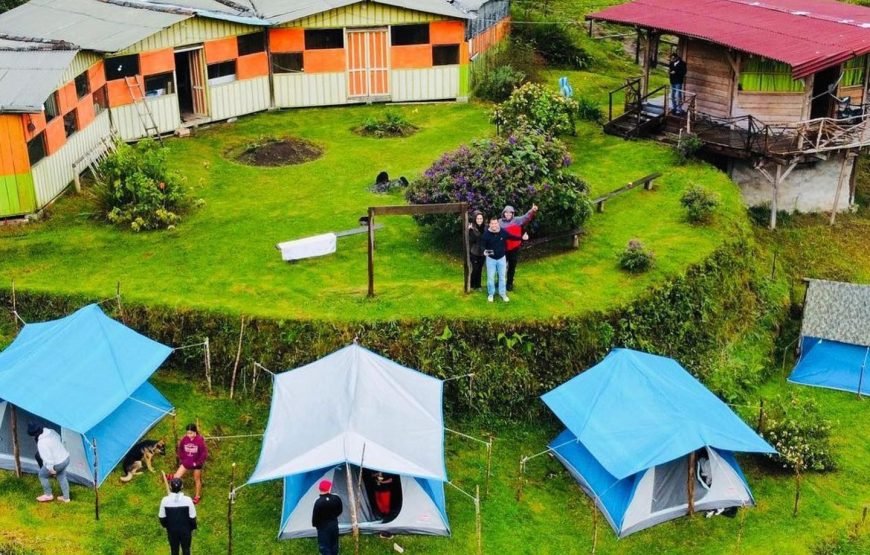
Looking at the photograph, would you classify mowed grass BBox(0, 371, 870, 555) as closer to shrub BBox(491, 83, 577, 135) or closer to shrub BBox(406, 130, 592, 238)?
shrub BBox(406, 130, 592, 238)

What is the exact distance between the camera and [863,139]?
2748 centimetres

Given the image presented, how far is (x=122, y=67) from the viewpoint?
28609 millimetres

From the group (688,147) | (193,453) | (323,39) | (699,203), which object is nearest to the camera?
(193,453)

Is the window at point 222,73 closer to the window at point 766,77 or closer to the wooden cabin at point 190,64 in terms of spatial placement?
the wooden cabin at point 190,64

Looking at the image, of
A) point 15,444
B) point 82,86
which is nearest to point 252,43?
point 82,86

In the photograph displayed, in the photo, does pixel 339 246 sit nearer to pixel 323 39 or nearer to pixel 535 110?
pixel 535 110

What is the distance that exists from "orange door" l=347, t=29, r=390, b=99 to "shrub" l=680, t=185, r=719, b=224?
40.0 ft

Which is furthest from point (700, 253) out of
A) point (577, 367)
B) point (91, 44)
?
point (91, 44)

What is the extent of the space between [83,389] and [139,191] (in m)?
7.42

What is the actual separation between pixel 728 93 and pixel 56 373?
64.4 feet

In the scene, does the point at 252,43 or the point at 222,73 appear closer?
the point at 222,73

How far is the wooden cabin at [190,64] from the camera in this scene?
79.9 feet

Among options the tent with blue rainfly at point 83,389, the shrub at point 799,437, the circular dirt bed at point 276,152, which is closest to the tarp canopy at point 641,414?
the shrub at point 799,437

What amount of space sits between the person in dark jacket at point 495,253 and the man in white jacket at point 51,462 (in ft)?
27.8
